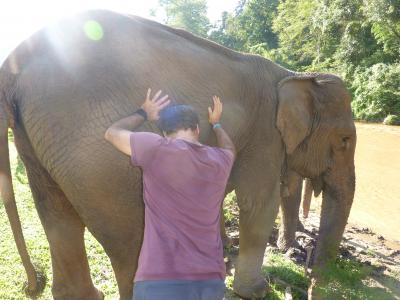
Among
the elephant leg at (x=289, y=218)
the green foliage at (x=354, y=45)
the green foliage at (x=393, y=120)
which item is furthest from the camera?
the green foliage at (x=354, y=45)

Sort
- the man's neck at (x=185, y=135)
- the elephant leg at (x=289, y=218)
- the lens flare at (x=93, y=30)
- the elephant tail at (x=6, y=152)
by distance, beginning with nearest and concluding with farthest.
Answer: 1. the man's neck at (x=185, y=135)
2. the elephant tail at (x=6, y=152)
3. the lens flare at (x=93, y=30)
4. the elephant leg at (x=289, y=218)

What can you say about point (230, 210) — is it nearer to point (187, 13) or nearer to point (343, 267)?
point (343, 267)

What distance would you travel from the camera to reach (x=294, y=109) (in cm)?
376

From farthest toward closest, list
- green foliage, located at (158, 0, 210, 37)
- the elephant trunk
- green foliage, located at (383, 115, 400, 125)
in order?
1. green foliage, located at (158, 0, 210, 37)
2. green foliage, located at (383, 115, 400, 125)
3. the elephant trunk

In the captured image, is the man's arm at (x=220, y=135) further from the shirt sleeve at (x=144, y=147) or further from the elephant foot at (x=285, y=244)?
the elephant foot at (x=285, y=244)

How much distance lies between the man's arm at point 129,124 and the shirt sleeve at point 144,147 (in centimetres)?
9

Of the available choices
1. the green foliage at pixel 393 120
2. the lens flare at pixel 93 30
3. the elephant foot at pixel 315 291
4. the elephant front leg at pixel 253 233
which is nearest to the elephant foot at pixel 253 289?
the elephant front leg at pixel 253 233

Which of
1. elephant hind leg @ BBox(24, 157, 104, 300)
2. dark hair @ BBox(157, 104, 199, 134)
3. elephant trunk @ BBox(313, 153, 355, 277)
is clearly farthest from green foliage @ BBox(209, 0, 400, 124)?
dark hair @ BBox(157, 104, 199, 134)

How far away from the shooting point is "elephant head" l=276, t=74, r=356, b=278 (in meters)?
3.84

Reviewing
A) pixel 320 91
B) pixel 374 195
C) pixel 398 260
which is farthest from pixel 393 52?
pixel 320 91

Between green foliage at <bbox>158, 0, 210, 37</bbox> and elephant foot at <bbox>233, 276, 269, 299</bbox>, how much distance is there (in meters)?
40.6

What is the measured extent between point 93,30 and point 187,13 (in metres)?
43.0

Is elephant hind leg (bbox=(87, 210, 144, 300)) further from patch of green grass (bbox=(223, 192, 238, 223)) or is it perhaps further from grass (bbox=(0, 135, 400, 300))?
patch of green grass (bbox=(223, 192, 238, 223))

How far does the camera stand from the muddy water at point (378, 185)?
24.3 feet
